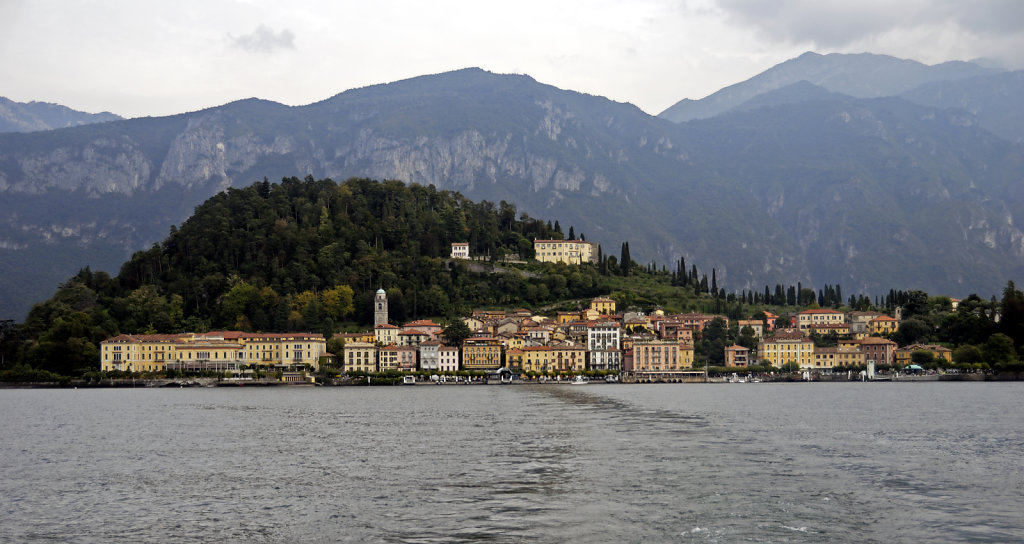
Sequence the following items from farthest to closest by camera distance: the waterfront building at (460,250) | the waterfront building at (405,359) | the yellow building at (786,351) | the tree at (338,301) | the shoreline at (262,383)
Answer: the waterfront building at (460,250) → the tree at (338,301) → the yellow building at (786,351) → the waterfront building at (405,359) → the shoreline at (262,383)

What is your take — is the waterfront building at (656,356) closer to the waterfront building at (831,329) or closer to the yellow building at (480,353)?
the yellow building at (480,353)

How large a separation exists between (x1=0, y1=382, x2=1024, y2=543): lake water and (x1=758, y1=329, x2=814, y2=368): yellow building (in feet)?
286

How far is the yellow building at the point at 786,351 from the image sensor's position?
158125mm

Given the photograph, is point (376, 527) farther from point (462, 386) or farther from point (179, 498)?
point (462, 386)

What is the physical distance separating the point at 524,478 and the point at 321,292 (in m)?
140

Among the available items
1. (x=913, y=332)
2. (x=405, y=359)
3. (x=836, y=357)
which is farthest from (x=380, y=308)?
(x=913, y=332)

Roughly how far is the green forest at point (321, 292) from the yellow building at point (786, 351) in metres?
4.96

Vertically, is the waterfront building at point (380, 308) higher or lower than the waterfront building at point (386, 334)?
higher

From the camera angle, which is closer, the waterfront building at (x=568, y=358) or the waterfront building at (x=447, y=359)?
the waterfront building at (x=447, y=359)

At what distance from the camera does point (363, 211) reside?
196m

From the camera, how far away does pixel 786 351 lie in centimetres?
15875

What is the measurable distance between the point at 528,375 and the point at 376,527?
122773 millimetres

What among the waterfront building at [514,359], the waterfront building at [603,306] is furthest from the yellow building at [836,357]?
the waterfront building at [514,359]

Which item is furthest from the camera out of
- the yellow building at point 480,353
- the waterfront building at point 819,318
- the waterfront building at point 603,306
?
the waterfront building at point 819,318
